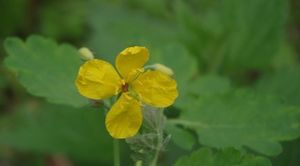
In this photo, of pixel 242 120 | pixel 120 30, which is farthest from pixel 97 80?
pixel 120 30

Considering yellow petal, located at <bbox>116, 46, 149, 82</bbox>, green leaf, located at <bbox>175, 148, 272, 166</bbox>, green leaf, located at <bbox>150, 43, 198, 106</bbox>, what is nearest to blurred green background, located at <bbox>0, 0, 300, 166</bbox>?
green leaf, located at <bbox>150, 43, 198, 106</bbox>

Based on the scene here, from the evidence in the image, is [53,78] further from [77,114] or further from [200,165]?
[77,114]

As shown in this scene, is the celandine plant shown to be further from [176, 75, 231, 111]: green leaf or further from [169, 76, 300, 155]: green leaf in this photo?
[176, 75, 231, 111]: green leaf

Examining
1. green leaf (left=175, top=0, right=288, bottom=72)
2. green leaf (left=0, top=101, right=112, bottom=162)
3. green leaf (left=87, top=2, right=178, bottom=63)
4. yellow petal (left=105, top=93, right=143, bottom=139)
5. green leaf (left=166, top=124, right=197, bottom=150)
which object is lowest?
green leaf (left=0, top=101, right=112, bottom=162)

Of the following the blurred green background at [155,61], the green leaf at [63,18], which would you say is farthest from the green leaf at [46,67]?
the green leaf at [63,18]

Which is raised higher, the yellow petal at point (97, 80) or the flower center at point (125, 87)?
the yellow petal at point (97, 80)

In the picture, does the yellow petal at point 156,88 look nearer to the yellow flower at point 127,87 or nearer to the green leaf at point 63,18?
the yellow flower at point 127,87
